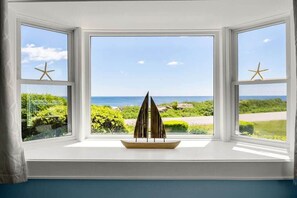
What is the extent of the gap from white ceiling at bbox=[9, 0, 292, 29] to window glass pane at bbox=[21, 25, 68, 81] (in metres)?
0.14

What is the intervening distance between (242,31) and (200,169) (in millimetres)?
1181

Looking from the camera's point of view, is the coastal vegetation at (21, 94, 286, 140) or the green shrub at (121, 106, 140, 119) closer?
the coastal vegetation at (21, 94, 286, 140)

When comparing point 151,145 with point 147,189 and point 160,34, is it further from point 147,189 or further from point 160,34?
point 160,34

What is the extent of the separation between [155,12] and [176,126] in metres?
0.94

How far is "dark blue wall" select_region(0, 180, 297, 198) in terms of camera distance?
5.49ft

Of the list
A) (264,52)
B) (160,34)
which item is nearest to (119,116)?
(160,34)

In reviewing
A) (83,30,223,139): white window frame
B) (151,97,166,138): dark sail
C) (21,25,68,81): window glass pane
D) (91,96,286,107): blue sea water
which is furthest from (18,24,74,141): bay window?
(151,97,166,138): dark sail

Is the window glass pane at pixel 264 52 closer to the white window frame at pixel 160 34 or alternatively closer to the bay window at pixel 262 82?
the bay window at pixel 262 82

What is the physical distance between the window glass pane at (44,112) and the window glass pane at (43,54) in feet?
0.33

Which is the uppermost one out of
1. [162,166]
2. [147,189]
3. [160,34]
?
[160,34]

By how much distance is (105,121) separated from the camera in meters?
2.31

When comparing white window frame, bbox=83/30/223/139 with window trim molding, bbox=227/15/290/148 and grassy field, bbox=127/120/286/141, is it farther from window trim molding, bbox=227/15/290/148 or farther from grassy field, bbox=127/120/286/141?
grassy field, bbox=127/120/286/141

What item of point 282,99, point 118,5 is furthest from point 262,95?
point 118,5

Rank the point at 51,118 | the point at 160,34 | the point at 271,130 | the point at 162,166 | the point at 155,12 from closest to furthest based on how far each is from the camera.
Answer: the point at 162,166
the point at 155,12
the point at 271,130
the point at 51,118
the point at 160,34
